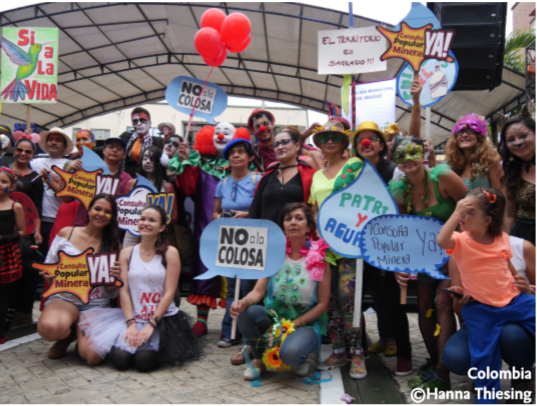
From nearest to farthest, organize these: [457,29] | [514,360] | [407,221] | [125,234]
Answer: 1. [514,360]
2. [407,221]
3. [125,234]
4. [457,29]

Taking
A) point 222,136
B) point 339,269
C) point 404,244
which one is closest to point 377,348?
point 339,269

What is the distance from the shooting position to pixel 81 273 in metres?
3.58

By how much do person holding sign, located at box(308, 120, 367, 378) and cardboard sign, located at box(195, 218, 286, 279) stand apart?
512 millimetres

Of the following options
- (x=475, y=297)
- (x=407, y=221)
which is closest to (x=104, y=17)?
(x=407, y=221)

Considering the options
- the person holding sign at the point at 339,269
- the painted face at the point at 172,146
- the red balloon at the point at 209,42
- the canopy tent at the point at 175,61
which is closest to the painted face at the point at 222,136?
the painted face at the point at 172,146

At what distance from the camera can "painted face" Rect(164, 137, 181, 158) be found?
4.64 meters

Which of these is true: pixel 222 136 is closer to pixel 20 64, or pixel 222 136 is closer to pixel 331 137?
pixel 331 137

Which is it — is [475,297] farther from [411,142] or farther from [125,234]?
[125,234]

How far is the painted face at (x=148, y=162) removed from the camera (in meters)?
4.44

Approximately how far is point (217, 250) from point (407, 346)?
61.3 inches

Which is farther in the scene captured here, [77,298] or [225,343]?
[225,343]

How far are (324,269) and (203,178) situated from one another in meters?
1.83

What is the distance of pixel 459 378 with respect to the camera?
10.4ft

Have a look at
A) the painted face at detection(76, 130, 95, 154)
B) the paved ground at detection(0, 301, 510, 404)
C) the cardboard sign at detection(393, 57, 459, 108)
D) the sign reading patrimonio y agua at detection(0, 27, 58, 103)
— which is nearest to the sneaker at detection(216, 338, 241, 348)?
the paved ground at detection(0, 301, 510, 404)
